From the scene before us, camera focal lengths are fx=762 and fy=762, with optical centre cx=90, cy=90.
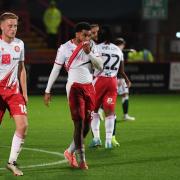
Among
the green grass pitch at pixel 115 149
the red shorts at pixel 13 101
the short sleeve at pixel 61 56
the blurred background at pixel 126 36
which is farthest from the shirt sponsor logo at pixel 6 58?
the blurred background at pixel 126 36

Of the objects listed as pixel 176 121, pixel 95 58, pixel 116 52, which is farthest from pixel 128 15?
pixel 95 58

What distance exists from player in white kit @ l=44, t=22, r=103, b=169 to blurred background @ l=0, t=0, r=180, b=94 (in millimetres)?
9449

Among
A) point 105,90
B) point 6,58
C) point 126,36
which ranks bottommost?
point 126,36

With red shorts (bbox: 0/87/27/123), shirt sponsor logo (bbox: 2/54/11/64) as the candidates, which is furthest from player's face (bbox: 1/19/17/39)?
red shorts (bbox: 0/87/27/123)

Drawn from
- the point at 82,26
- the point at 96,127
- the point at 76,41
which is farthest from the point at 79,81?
the point at 96,127

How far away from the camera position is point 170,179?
1034cm

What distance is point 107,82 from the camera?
1383cm

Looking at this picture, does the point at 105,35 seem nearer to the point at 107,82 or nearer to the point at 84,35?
the point at 107,82

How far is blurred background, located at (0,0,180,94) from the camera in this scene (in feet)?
92.0

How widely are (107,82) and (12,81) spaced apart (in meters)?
3.58

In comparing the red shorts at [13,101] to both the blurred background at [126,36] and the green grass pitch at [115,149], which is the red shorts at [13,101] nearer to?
the green grass pitch at [115,149]

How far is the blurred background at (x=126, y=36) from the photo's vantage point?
2805 cm

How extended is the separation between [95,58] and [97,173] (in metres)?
1.67

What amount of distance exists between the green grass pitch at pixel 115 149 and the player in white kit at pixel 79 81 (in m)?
0.36
